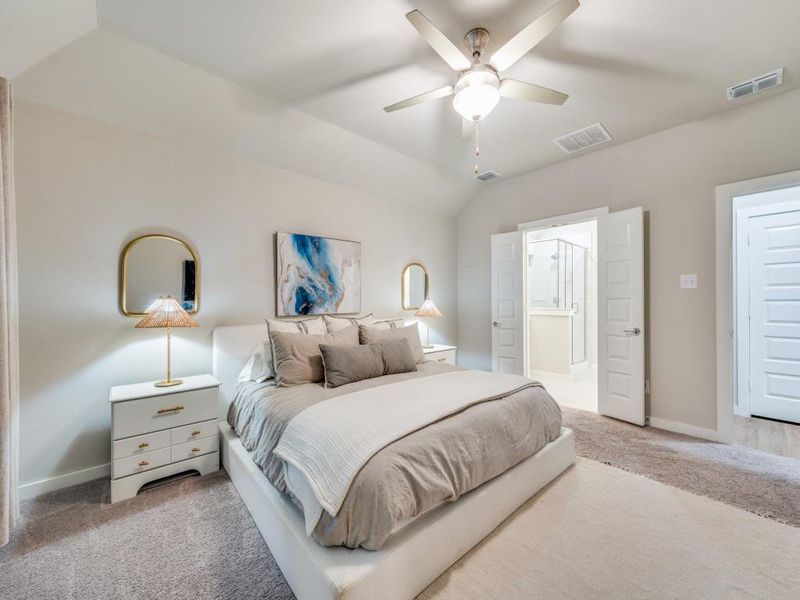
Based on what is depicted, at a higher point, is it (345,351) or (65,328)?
(65,328)

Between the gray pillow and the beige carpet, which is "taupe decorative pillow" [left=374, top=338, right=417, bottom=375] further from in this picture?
the beige carpet

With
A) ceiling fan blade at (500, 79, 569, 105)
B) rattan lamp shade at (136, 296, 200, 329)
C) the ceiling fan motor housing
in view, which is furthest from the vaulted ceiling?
rattan lamp shade at (136, 296, 200, 329)

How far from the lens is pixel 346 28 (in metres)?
1.88

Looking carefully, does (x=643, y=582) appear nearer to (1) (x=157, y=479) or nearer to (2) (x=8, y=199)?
(1) (x=157, y=479)

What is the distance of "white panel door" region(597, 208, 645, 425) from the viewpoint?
10.4 feet

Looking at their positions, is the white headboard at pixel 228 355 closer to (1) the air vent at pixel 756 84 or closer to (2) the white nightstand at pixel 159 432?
(2) the white nightstand at pixel 159 432

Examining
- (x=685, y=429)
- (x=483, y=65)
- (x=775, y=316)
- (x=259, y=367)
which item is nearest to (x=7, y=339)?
(x=259, y=367)

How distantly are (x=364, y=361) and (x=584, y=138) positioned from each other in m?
3.04

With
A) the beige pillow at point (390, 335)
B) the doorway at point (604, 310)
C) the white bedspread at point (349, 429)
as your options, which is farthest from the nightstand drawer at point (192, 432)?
the doorway at point (604, 310)

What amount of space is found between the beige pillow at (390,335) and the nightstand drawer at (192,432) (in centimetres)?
127

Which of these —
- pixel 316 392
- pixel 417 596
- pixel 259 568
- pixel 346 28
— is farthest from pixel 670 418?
pixel 346 28

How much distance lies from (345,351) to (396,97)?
2.03 meters

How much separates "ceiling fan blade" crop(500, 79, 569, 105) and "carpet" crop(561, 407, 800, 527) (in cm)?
256

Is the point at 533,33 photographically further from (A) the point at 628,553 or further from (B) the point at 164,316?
(B) the point at 164,316
